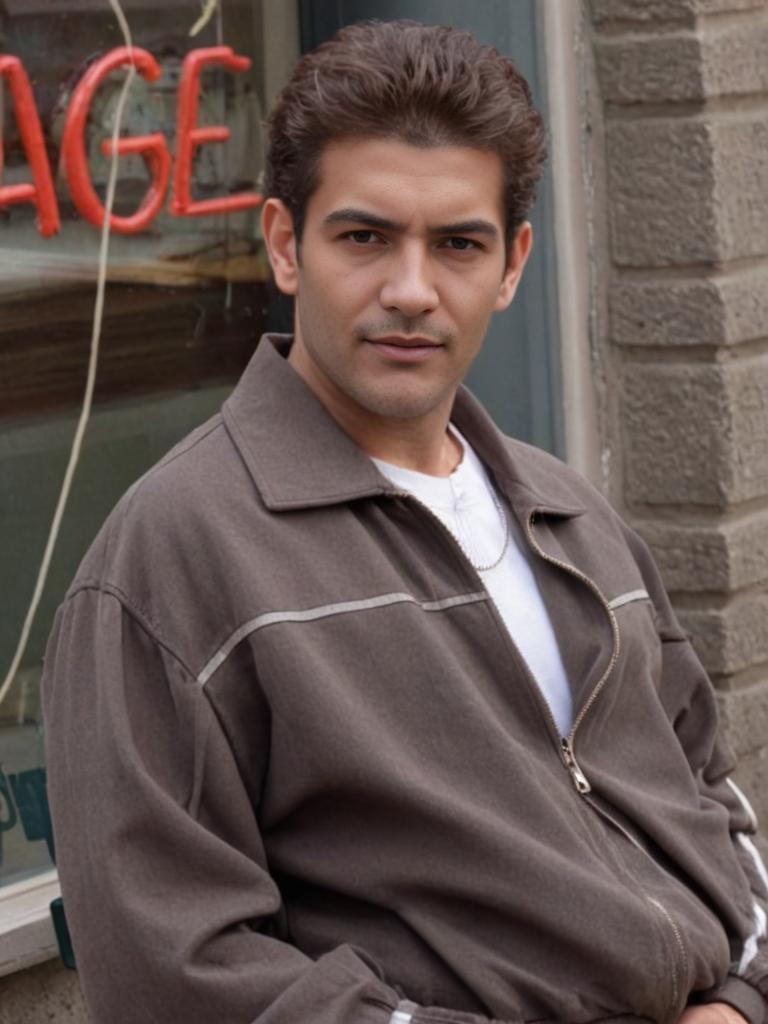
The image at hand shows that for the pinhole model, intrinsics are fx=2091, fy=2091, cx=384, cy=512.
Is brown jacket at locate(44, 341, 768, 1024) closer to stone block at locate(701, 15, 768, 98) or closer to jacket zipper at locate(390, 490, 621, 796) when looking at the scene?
jacket zipper at locate(390, 490, 621, 796)

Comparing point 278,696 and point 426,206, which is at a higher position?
point 426,206

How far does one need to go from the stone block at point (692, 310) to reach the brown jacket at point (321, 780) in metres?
1.73

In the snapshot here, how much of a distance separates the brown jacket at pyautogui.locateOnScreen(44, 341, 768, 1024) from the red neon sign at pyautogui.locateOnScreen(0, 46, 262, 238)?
1176 millimetres

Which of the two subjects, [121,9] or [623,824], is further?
[121,9]

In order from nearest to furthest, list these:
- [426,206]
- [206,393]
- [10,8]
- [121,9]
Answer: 1. [426,206]
2. [10,8]
3. [121,9]
4. [206,393]

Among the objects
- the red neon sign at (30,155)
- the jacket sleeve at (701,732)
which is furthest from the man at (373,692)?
the red neon sign at (30,155)

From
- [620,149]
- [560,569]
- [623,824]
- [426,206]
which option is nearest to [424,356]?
[426,206]

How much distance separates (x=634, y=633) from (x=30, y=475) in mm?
1336

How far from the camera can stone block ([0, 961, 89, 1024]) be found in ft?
10.9

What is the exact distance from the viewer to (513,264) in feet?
8.65

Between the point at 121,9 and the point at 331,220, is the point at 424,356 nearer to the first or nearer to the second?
the point at 331,220

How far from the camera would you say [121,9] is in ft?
12.1

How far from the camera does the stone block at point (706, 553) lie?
4.18 metres

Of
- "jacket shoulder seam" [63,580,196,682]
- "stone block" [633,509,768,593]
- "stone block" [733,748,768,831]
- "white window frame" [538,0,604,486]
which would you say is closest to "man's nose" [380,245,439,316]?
"jacket shoulder seam" [63,580,196,682]
